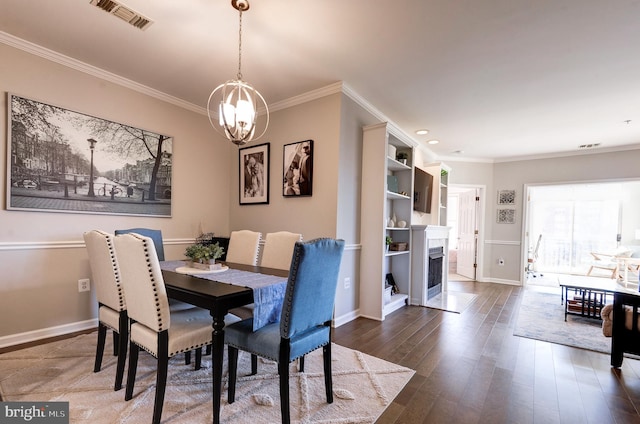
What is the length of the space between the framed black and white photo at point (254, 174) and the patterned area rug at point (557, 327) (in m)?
3.43

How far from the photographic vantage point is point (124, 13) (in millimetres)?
2188

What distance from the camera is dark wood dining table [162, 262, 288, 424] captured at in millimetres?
1589

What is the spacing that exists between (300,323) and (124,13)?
8.40 ft

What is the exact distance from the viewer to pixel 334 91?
10.8ft

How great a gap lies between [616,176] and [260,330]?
6825mm

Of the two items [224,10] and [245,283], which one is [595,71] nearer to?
[224,10]

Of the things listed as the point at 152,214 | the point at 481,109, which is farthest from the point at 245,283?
the point at 481,109

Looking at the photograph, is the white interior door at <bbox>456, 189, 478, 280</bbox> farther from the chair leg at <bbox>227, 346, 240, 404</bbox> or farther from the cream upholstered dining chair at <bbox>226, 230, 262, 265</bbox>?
the chair leg at <bbox>227, 346, 240, 404</bbox>

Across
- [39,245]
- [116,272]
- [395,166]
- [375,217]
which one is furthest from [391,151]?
[39,245]

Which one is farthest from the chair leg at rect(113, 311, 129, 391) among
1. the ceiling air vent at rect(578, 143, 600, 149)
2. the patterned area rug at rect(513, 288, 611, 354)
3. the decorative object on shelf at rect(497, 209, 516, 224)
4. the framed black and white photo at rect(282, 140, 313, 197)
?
the ceiling air vent at rect(578, 143, 600, 149)

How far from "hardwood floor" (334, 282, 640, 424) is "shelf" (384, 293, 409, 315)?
0.18 m

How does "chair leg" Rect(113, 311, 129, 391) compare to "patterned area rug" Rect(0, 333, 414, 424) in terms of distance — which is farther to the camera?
"chair leg" Rect(113, 311, 129, 391)

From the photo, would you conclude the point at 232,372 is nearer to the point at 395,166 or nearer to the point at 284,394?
the point at 284,394

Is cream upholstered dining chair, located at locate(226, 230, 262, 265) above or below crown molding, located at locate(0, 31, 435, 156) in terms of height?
below
